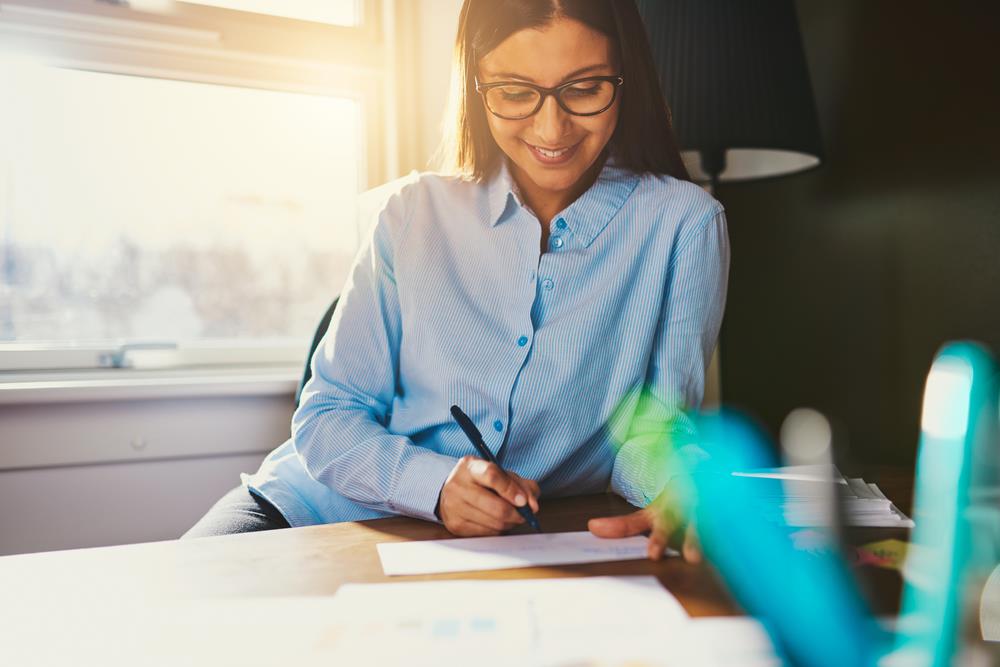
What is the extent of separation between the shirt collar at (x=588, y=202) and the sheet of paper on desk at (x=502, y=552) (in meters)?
0.48

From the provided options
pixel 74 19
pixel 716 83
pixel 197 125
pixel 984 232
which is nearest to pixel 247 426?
pixel 197 125

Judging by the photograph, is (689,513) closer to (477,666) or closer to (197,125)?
(477,666)

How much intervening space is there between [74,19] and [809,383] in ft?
6.25

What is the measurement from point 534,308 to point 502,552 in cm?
42

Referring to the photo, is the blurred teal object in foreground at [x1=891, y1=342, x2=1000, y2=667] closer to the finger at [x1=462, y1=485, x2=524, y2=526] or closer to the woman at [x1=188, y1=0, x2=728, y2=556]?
the finger at [x1=462, y1=485, x2=524, y2=526]

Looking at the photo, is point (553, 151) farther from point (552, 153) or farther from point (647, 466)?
point (647, 466)

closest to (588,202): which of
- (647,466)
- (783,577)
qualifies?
(647,466)

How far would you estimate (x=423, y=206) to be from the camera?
1.17m

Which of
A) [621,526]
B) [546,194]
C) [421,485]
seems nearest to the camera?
[621,526]

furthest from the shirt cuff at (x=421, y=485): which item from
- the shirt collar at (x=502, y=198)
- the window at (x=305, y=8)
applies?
the window at (x=305, y=8)

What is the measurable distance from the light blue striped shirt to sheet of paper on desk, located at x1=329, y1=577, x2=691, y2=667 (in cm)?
37

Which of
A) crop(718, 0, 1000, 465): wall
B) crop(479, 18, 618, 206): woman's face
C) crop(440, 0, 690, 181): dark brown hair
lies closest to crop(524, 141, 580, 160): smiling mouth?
crop(479, 18, 618, 206): woman's face

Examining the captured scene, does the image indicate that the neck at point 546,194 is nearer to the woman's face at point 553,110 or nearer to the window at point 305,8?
the woman's face at point 553,110

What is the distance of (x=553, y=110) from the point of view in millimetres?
1046
